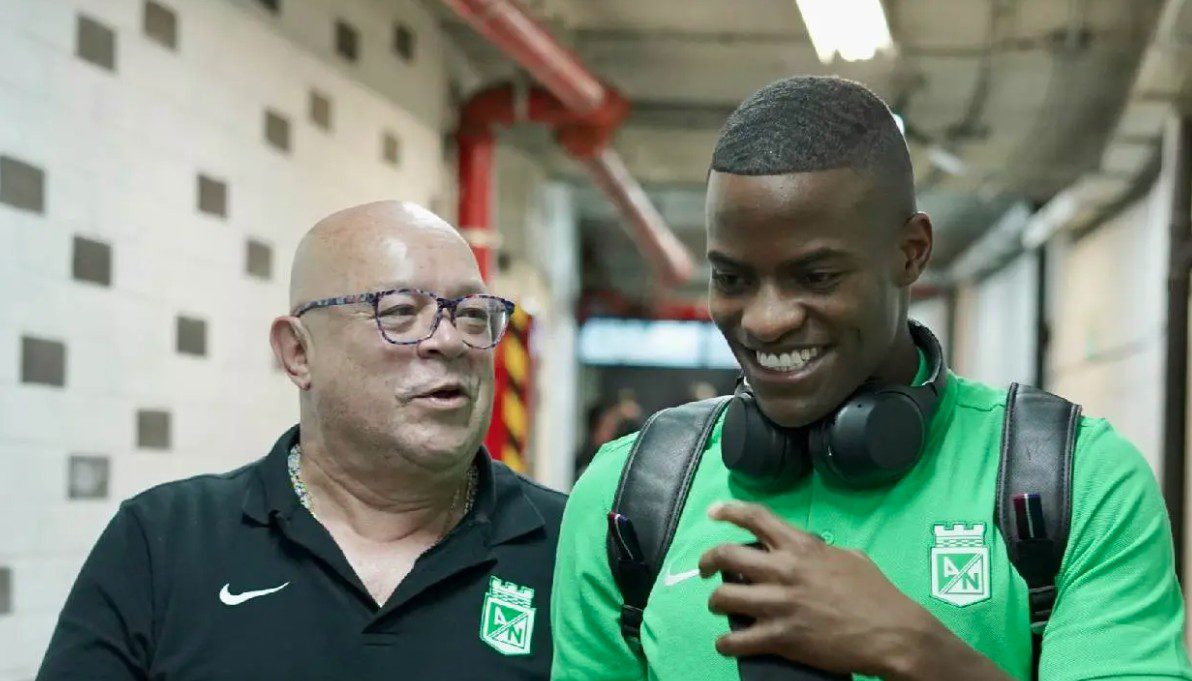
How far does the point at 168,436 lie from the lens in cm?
436

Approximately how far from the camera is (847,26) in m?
5.18

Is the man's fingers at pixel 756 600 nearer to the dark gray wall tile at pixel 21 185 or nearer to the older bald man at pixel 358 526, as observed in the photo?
the older bald man at pixel 358 526

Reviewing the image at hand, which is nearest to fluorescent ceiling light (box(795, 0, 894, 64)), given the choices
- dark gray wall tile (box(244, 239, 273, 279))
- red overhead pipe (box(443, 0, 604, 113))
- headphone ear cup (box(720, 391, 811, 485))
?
red overhead pipe (box(443, 0, 604, 113))

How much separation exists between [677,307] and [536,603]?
16536 mm

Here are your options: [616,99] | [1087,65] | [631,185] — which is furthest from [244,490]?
[631,185]

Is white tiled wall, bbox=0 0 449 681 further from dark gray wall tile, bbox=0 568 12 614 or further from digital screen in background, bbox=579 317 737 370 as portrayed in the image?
digital screen in background, bbox=579 317 737 370

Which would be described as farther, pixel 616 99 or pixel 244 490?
pixel 616 99

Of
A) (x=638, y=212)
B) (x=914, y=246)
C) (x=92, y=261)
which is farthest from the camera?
(x=638, y=212)

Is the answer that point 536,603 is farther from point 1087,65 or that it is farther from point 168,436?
point 1087,65

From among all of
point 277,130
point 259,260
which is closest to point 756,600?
point 259,260

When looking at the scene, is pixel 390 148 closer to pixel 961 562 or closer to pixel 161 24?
pixel 161 24

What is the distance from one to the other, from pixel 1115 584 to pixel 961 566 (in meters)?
0.14

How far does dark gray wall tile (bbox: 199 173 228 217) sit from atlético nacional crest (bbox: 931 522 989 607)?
3.63m

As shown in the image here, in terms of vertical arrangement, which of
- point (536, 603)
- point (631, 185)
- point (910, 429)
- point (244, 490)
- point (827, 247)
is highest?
point (631, 185)
